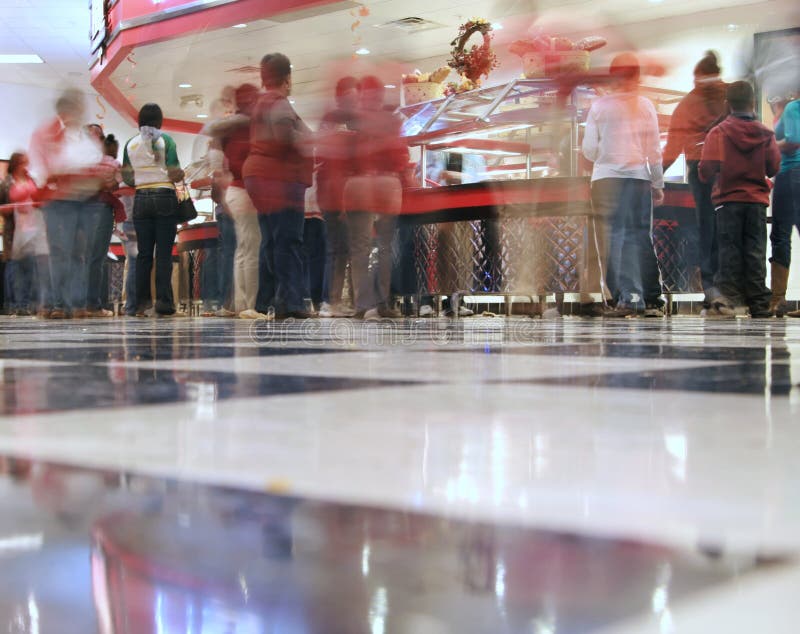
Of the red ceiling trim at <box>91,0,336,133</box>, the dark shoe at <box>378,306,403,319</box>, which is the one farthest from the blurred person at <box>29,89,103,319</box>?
the red ceiling trim at <box>91,0,336,133</box>

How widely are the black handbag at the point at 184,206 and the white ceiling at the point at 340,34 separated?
195cm

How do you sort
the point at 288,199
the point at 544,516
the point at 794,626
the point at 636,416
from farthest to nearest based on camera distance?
the point at 288,199
the point at 636,416
the point at 544,516
the point at 794,626

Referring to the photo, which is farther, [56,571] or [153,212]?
[153,212]

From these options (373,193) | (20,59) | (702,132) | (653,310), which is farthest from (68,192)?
(20,59)

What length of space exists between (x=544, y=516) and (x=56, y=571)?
152 millimetres

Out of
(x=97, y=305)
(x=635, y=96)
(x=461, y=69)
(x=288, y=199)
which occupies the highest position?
(x=461, y=69)

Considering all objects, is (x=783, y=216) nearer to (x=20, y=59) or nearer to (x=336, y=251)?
(x=336, y=251)

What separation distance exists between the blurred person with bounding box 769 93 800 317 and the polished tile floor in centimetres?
452

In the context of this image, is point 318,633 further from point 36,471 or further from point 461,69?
point 461,69

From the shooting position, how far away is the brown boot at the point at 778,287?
16.1 feet

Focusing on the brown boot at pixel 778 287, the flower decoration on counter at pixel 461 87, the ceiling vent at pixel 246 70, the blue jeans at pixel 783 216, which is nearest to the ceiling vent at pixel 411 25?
the ceiling vent at pixel 246 70

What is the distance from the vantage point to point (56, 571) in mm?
242

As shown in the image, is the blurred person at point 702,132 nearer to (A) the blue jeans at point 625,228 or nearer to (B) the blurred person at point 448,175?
(A) the blue jeans at point 625,228

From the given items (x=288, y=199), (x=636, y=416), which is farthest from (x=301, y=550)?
(x=288, y=199)
